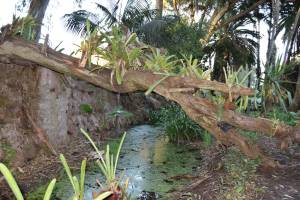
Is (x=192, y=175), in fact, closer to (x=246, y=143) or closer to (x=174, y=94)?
(x=246, y=143)

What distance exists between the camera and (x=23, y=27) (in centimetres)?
518

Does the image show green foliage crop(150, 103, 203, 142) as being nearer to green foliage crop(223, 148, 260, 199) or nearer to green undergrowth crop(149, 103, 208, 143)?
green undergrowth crop(149, 103, 208, 143)

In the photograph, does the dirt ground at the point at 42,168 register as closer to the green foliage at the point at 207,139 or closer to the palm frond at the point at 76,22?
the green foliage at the point at 207,139

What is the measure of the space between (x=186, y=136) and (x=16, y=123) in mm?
3602

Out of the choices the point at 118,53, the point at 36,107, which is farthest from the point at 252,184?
the point at 36,107

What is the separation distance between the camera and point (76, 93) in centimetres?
729

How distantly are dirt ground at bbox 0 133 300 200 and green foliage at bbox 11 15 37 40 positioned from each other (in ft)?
6.30

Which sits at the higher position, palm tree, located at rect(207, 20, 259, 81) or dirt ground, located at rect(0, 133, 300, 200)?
palm tree, located at rect(207, 20, 259, 81)

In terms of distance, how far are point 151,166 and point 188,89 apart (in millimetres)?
1874

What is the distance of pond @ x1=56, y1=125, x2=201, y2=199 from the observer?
177 inches

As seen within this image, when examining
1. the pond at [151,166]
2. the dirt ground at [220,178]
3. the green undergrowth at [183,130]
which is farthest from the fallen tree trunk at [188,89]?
the green undergrowth at [183,130]

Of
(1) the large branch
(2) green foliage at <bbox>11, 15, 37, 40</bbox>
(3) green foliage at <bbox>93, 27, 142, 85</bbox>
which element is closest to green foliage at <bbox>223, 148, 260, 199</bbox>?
(1) the large branch

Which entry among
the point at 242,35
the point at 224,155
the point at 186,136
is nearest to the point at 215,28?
the point at 242,35

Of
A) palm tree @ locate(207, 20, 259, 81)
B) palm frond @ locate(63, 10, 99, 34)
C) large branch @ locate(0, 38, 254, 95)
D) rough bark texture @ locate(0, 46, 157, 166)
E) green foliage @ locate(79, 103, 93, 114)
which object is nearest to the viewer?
large branch @ locate(0, 38, 254, 95)
